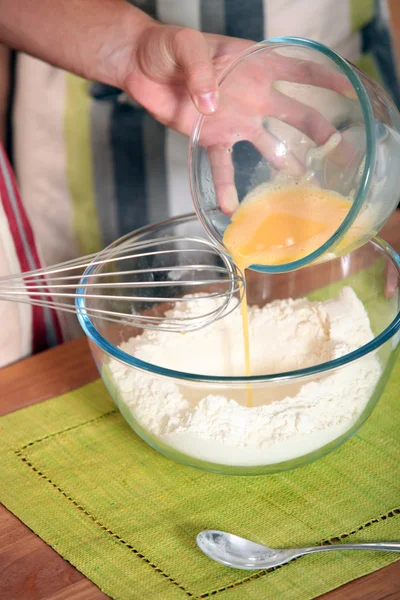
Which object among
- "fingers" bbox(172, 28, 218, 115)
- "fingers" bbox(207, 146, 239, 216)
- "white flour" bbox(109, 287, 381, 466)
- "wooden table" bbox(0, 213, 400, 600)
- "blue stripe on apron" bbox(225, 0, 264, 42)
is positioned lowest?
"wooden table" bbox(0, 213, 400, 600)

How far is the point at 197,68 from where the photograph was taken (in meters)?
0.68

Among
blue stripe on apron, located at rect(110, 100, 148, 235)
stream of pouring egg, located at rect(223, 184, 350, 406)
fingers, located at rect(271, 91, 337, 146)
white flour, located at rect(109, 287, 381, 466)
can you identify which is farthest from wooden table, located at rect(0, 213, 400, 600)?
blue stripe on apron, located at rect(110, 100, 148, 235)

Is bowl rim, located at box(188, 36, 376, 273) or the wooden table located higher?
bowl rim, located at box(188, 36, 376, 273)

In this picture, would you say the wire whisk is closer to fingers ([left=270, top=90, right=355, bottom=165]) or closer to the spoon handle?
fingers ([left=270, top=90, right=355, bottom=165])

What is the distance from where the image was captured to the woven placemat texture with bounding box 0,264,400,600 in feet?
1.67

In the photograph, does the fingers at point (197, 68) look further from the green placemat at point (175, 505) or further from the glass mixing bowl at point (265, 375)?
the green placemat at point (175, 505)

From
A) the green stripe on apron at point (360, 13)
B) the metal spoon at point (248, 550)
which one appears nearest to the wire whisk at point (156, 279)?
the metal spoon at point (248, 550)

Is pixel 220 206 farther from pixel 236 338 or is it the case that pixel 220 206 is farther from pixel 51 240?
pixel 51 240

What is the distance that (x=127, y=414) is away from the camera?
2.06ft

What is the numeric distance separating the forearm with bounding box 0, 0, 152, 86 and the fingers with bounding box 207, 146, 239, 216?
10.8 inches

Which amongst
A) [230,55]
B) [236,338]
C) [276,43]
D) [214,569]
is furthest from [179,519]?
[230,55]

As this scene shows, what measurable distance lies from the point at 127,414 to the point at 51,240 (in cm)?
78

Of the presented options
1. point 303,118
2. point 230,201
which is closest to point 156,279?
point 230,201

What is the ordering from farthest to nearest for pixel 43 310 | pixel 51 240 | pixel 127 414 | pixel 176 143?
pixel 51 240 < pixel 176 143 < pixel 43 310 < pixel 127 414
